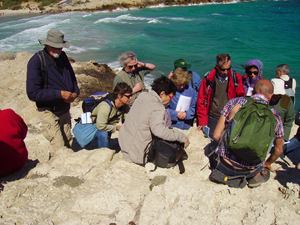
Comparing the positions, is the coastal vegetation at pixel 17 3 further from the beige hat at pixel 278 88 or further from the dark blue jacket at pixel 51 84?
the beige hat at pixel 278 88

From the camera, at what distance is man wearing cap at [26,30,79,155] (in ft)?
11.8

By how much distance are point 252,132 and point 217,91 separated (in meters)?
1.86

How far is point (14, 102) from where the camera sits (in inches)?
306

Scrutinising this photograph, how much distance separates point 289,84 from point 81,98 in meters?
6.48

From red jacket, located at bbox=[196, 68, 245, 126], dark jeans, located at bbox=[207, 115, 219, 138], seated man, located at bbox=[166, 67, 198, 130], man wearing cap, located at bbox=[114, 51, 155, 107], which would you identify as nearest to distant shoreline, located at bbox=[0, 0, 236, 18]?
man wearing cap, located at bbox=[114, 51, 155, 107]


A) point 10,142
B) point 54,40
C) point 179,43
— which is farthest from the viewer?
point 179,43

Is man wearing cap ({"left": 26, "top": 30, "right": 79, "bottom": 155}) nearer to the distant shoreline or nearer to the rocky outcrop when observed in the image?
the rocky outcrop

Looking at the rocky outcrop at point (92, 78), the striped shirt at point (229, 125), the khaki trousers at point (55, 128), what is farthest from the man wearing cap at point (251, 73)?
the rocky outcrop at point (92, 78)

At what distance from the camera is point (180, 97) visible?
452 cm

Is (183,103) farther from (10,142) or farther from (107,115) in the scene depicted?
(10,142)

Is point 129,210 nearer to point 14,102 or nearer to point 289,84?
point 289,84

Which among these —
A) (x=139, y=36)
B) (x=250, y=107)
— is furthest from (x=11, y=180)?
(x=139, y=36)

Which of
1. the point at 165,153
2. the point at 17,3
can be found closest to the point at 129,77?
the point at 165,153

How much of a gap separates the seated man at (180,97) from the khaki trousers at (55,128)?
6.66ft
